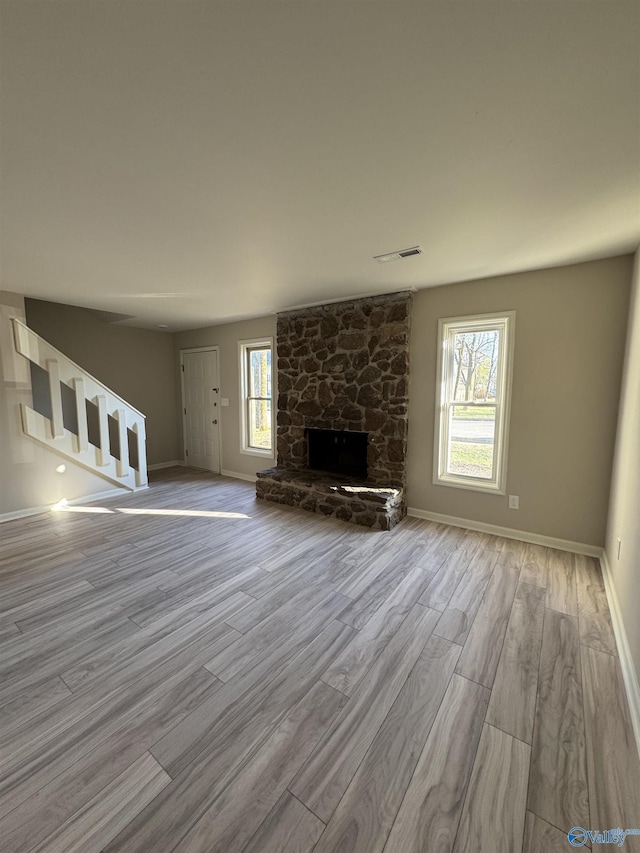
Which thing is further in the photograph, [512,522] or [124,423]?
[124,423]

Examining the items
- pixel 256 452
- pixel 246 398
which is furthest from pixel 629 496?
pixel 246 398

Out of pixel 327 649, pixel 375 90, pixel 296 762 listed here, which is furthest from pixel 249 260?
pixel 296 762

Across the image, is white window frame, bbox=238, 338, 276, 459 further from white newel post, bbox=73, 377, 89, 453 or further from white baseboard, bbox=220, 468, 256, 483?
white newel post, bbox=73, 377, 89, 453

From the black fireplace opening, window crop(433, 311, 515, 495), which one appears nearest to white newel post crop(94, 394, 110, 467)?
the black fireplace opening

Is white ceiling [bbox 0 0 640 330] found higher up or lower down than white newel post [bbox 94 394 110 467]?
higher up

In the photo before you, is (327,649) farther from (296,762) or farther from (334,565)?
(334,565)

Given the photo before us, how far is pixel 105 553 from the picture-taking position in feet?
9.82

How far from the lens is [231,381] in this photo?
544 cm

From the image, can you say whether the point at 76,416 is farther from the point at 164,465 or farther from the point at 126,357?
the point at 164,465

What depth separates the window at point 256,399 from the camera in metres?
5.17

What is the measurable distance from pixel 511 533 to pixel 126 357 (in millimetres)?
6009

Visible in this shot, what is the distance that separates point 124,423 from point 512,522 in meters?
4.89

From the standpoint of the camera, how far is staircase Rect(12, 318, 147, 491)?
3.85m

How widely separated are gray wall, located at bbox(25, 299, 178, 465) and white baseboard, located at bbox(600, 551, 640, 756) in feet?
20.8
